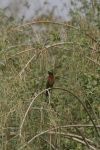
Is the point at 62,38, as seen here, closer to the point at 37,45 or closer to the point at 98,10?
the point at 37,45

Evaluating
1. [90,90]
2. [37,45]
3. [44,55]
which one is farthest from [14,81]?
[90,90]

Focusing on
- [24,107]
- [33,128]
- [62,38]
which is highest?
[62,38]

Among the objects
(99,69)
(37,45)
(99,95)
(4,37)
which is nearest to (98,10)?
(99,69)

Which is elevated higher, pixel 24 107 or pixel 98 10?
pixel 98 10

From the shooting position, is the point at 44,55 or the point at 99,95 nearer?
the point at 44,55

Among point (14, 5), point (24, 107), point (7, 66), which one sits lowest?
point (24, 107)

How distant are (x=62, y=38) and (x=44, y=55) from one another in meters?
1.24

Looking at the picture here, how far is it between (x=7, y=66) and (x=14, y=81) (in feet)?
1.13

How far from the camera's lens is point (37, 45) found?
2.79 m

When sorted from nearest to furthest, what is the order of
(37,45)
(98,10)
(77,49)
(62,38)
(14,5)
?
(37,45) → (77,49) → (62,38) → (98,10) → (14,5)

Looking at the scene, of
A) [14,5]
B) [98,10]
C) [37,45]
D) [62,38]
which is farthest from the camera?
[14,5]

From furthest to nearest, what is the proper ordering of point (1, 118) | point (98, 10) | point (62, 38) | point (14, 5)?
point (14, 5), point (98, 10), point (62, 38), point (1, 118)

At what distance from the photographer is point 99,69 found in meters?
3.87

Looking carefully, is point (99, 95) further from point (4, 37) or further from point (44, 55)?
point (4, 37)
